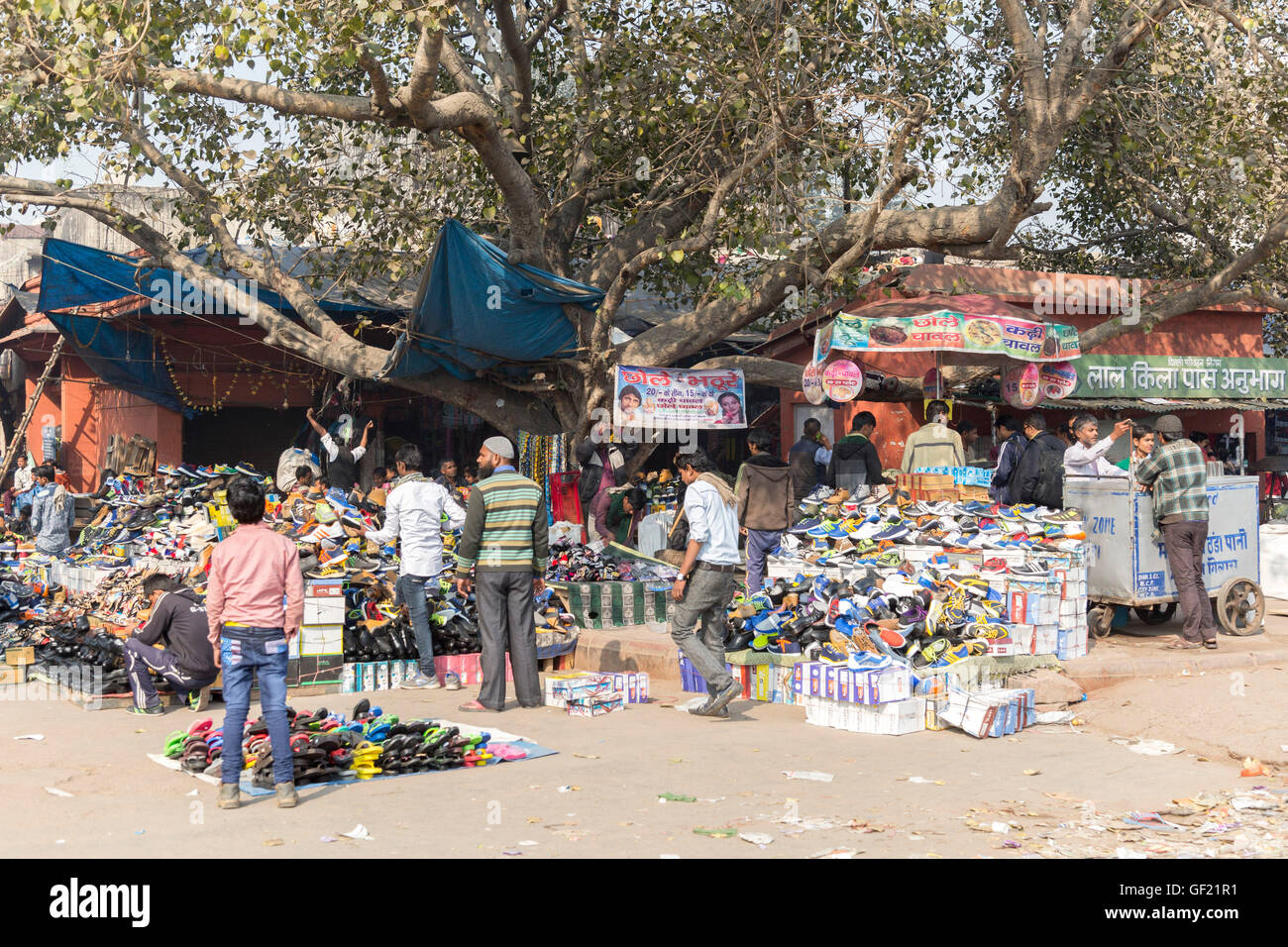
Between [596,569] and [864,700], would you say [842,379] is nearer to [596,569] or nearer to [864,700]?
[596,569]

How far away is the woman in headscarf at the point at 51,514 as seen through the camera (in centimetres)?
1410

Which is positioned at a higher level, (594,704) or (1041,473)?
(1041,473)

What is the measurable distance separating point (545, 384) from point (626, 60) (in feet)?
13.9

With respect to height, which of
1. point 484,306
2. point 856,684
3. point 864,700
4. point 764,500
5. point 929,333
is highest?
point 484,306

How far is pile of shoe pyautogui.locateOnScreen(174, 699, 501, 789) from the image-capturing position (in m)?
6.69

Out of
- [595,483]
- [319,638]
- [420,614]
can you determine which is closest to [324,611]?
[319,638]

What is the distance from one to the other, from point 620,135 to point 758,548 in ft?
21.5

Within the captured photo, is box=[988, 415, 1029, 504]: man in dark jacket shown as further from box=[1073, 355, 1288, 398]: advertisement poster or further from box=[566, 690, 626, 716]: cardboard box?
box=[1073, 355, 1288, 398]: advertisement poster

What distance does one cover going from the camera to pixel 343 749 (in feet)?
22.7

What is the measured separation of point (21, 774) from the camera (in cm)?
691

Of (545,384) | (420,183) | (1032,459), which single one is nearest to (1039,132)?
(1032,459)

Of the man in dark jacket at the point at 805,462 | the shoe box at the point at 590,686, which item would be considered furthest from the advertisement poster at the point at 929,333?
the shoe box at the point at 590,686

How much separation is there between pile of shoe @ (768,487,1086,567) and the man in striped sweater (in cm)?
280

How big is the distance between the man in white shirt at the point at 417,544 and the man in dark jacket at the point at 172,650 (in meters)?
1.77
